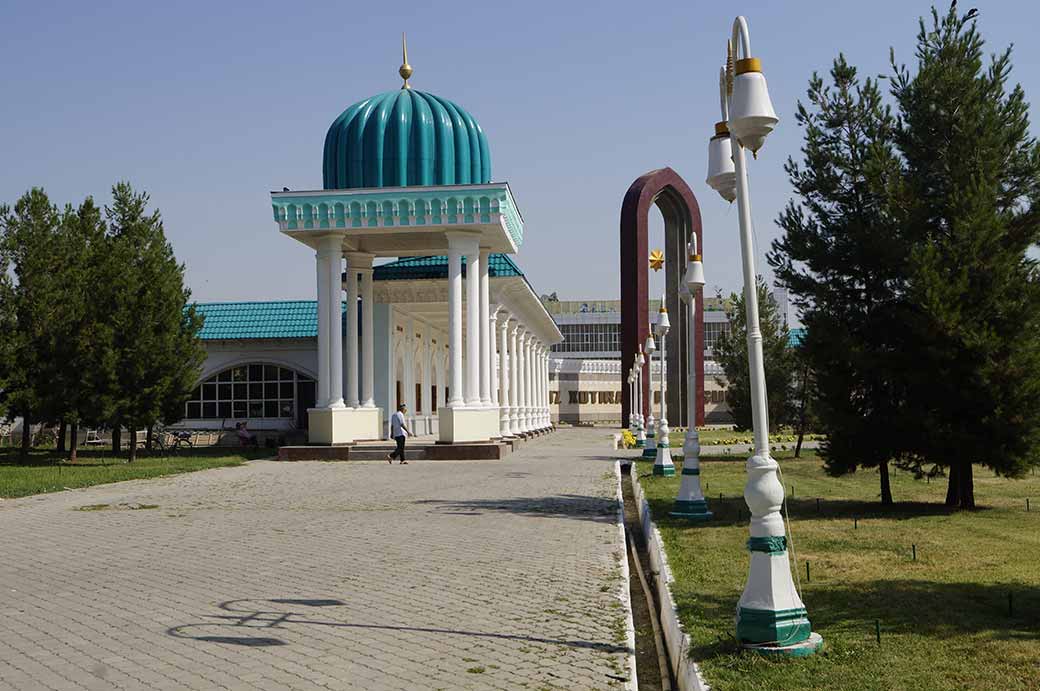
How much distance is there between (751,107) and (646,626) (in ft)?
13.5

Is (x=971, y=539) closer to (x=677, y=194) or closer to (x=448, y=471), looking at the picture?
(x=448, y=471)

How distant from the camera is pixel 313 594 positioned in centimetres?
874

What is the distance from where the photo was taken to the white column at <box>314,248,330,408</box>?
31.4 m

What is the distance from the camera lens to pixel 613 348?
118 m

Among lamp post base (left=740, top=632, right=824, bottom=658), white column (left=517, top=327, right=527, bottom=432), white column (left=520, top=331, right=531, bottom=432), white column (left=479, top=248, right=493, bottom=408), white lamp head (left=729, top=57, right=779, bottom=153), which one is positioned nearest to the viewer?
lamp post base (left=740, top=632, right=824, bottom=658)

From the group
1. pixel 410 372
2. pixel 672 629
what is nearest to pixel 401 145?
pixel 410 372

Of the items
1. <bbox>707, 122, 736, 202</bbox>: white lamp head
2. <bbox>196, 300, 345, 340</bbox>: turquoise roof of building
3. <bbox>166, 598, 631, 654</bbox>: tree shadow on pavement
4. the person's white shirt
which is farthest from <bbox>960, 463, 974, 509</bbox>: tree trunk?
<bbox>196, 300, 345, 340</bbox>: turquoise roof of building

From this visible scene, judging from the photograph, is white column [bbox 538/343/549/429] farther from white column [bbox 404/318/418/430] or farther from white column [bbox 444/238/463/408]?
white column [bbox 444/238/463/408]

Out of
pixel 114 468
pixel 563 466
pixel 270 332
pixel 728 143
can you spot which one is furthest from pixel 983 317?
pixel 270 332

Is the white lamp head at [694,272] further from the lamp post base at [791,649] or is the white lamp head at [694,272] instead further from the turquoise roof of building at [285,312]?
the turquoise roof of building at [285,312]

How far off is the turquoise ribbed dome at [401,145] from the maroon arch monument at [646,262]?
36.1 m

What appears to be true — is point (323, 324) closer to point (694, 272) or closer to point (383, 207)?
point (383, 207)

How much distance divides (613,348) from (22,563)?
108602mm

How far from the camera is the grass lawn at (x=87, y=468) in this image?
68.0ft
